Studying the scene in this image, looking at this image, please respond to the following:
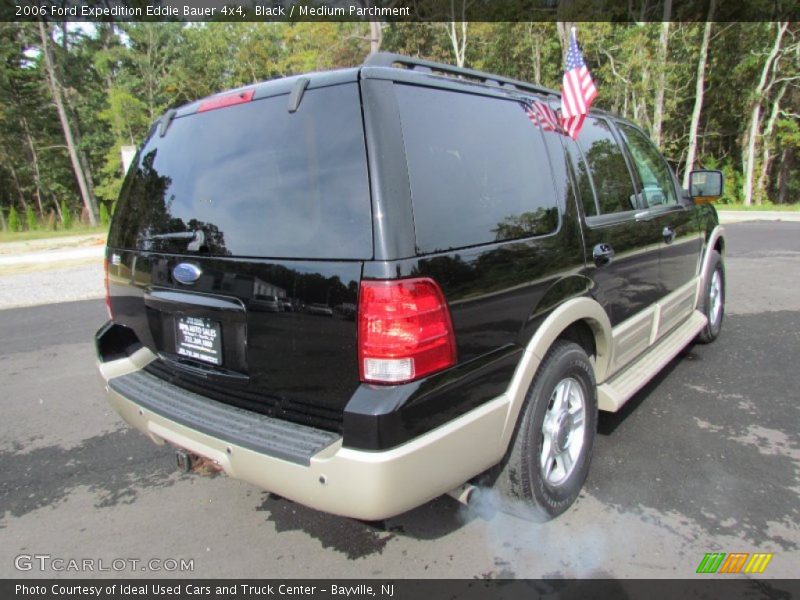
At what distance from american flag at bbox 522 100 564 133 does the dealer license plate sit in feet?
5.78

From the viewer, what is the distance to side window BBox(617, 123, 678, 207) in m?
3.51

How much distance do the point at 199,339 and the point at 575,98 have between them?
2.41m

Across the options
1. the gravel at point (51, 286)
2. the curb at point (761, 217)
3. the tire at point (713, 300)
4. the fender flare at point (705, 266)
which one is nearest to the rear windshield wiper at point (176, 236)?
the fender flare at point (705, 266)

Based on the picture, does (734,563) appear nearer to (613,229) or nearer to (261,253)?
(613,229)

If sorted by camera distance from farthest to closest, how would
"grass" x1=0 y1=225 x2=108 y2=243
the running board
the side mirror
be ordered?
"grass" x1=0 y1=225 x2=108 y2=243 → the side mirror → the running board

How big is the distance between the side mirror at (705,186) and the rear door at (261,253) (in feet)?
11.3

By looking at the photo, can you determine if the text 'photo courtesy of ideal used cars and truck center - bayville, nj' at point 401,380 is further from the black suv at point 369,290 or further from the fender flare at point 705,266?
the fender flare at point 705,266

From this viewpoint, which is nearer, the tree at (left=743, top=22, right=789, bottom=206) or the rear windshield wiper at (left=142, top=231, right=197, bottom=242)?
the rear windshield wiper at (left=142, top=231, right=197, bottom=242)

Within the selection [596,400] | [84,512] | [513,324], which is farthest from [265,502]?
[596,400]

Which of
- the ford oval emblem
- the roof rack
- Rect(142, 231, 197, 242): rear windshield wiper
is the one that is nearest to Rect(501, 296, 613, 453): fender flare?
the roof rack

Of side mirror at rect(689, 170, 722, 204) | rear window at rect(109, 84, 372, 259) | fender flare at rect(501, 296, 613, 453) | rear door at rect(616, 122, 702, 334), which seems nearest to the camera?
rear window at rect(109, 84, 372, 259)

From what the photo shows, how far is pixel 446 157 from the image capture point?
197 cm

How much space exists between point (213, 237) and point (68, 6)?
35841 millimetres
